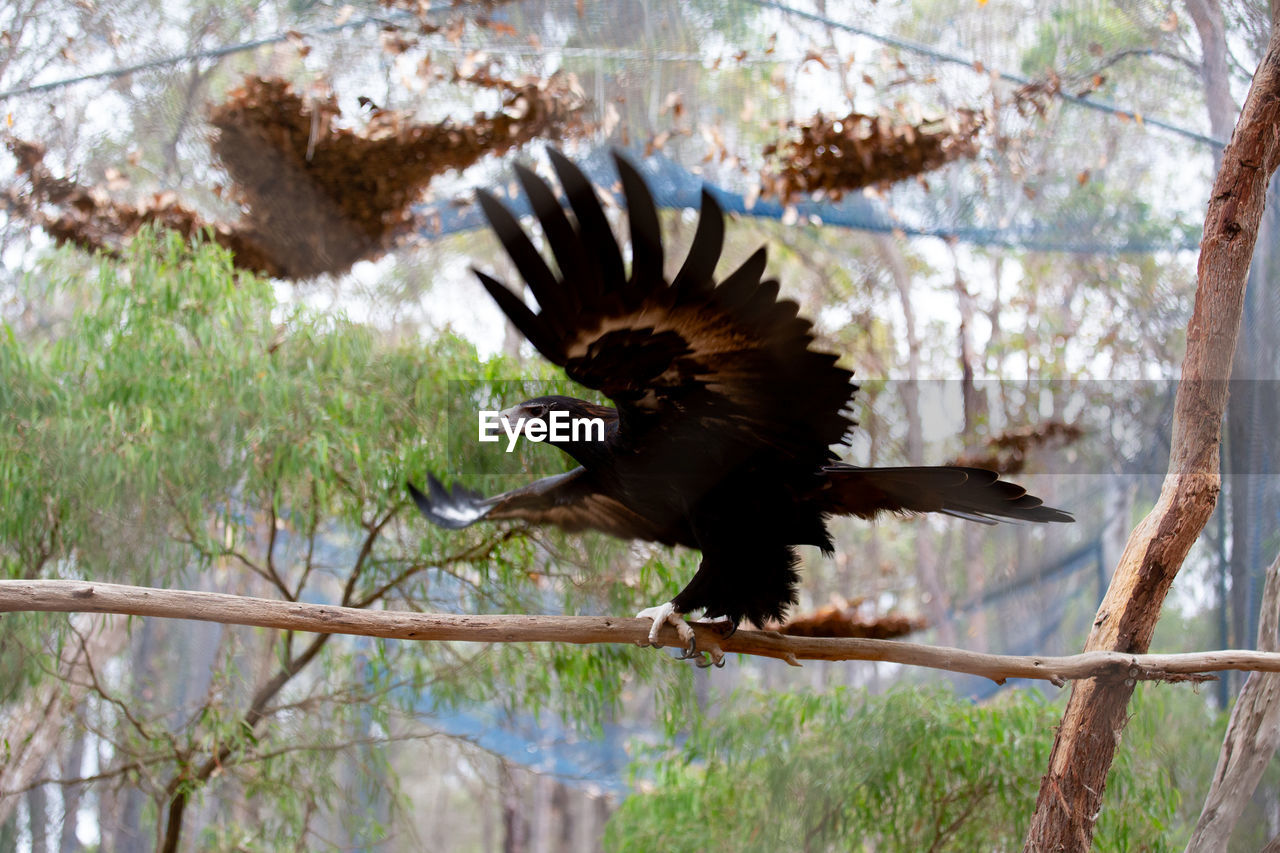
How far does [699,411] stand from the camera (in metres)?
1.91

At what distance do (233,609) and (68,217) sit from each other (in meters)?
→ 3.02

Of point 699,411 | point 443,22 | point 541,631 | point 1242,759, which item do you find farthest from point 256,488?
point 1242,759

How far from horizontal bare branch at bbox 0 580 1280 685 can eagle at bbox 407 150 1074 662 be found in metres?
0.17

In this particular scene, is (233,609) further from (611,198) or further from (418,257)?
(418,257)

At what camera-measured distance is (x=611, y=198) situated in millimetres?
4371

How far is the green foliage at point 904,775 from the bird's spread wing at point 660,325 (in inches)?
72.0

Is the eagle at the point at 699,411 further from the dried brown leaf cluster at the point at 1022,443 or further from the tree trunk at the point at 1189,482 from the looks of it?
the dried brown leaf cluster at the point at 1022,443

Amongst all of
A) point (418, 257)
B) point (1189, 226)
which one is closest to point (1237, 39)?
point (1189, 226)

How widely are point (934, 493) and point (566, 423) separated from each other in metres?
0.94

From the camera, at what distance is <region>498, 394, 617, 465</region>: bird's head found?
206 centimetres

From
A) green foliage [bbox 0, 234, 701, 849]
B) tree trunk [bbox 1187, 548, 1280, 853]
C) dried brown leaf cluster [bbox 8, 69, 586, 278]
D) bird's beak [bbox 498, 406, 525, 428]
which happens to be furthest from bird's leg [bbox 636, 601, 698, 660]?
dried brown leaf cluster [bbox 8, 69, 586, 278]

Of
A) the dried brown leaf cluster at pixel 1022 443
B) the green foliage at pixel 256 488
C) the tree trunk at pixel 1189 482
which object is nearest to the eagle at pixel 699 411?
the tree trunk at pixel 1189 482

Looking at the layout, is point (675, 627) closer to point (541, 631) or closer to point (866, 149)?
point (541, 631)

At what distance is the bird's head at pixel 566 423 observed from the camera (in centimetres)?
206
